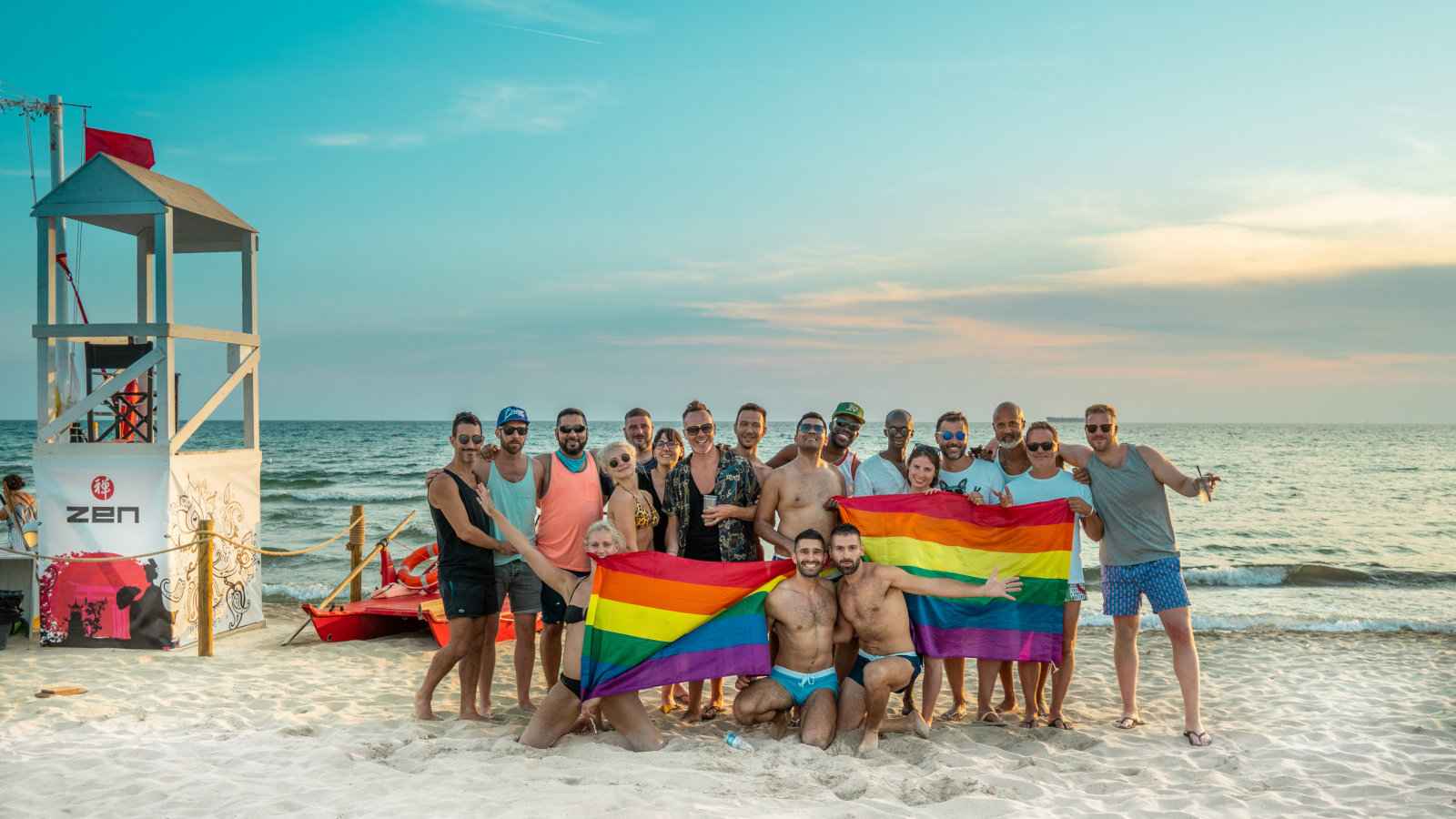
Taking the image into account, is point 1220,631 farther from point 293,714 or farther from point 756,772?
point 293,714

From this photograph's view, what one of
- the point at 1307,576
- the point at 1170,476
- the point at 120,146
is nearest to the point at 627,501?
the point at 1170,476

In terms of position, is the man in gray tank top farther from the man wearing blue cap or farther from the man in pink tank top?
the man wearing blue cap

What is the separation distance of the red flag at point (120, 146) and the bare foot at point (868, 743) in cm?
889

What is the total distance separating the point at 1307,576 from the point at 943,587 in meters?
15.3

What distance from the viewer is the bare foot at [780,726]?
632 centimetres

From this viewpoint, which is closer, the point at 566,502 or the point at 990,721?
the point at 566,502

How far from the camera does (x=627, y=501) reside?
6.63 metres

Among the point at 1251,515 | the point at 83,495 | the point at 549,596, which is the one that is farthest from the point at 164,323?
the point at 1251,515

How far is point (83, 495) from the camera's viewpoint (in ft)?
29.8

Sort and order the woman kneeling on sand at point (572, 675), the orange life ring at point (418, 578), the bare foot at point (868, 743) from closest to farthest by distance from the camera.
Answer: the bare foot at point (868, 743), the woman kneeling on sand at point (572, 675), the orange life ring at point (418, 578)

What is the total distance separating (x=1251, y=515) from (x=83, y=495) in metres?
28.7

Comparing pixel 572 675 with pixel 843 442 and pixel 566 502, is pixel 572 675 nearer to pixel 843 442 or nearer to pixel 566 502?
pixel 566 502

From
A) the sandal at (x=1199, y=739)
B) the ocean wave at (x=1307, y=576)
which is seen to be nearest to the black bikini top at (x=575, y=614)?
the sandal at (x=1199, y=739)

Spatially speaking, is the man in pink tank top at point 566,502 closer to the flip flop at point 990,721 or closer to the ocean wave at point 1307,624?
the flip flop at point 990,721
